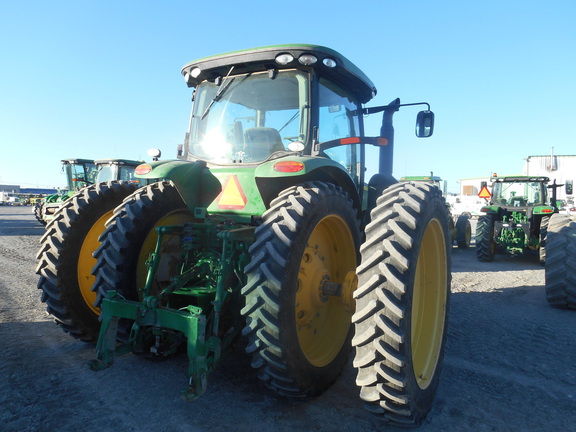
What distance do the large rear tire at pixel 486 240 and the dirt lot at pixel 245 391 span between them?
5.99 m

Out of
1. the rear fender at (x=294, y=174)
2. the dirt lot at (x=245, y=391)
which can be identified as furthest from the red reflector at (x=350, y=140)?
the dirt lot at (x=245, y=391)

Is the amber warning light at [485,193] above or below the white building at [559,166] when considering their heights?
below

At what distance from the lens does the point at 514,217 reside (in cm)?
1104

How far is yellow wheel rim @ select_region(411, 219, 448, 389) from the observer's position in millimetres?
3088

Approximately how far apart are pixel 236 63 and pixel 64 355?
296 cm

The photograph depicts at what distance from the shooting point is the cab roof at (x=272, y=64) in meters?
3.26

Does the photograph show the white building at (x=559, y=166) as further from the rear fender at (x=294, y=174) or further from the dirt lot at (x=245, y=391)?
the rear fender at (x=294, y=174)

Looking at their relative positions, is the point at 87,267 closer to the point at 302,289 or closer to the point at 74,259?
the point at 74,259

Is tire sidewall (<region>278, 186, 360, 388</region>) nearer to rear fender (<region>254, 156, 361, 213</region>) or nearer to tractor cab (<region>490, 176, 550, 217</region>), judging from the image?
rear fender (<region>254, 156, 361, 213</region>)

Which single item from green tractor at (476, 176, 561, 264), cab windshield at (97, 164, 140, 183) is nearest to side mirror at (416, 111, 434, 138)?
green tractor at (476, 176, 561, 264)

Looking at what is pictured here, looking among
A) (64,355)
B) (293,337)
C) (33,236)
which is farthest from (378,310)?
(33,236)

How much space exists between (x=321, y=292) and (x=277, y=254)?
0.79 metres

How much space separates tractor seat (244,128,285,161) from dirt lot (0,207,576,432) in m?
1.77

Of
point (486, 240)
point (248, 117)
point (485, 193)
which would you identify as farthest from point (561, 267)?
point (485, 193)
